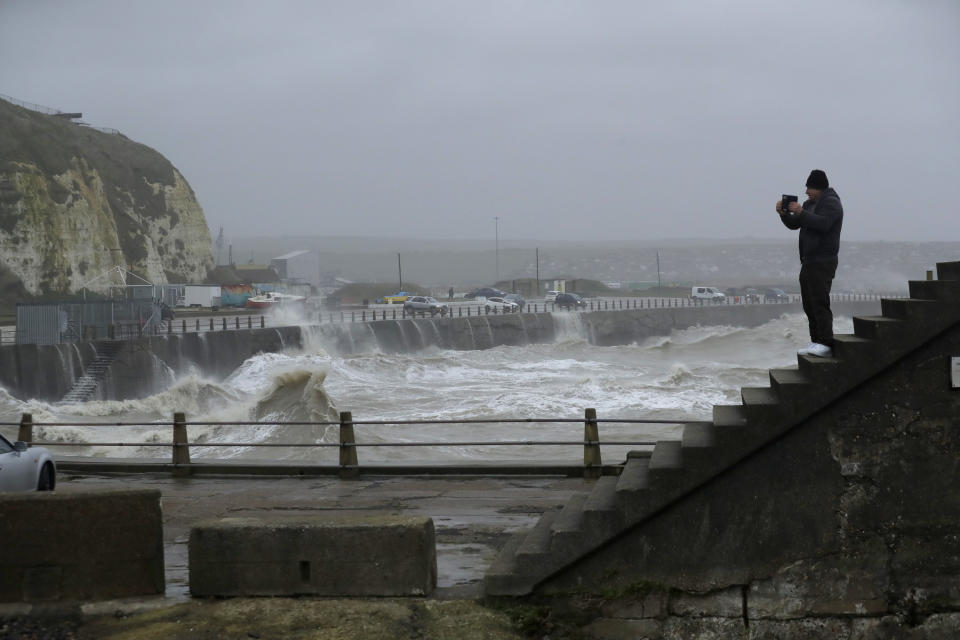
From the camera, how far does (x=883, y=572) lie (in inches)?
314

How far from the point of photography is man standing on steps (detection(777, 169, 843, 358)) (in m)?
8.43

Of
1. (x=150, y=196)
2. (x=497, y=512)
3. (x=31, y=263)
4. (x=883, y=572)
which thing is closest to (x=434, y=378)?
A: (x=31, y=263)

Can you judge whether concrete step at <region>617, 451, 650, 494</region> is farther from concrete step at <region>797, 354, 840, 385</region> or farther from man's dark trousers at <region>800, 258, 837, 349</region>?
man's dark trousers at <region>800, 258, 837, 349</region>

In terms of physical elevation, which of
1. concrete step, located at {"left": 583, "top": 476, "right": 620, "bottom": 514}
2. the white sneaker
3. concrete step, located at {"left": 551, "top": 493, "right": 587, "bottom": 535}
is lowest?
concrete step, located at {"left": 551, "top": 493, "right": 587, "bottom": 535}

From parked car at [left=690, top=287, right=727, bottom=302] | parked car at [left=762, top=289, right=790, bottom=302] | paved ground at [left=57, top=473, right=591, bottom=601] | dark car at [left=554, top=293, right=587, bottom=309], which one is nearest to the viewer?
paved ground at [left=57, top=473, right=591, bottom=601]

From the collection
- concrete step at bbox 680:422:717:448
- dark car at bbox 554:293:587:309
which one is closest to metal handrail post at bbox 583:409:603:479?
concrete step at bbox 680:422:717:448

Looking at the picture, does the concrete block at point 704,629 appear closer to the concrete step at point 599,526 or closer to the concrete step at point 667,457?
the concrete step at point 599,526

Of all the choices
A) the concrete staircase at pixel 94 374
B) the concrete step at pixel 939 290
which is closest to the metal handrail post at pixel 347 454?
the concrete step at pixel 939 290

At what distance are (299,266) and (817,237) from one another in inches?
4961

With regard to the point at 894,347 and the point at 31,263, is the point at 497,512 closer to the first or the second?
the point at 894,347

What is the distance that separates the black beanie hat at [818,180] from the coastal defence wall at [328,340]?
127 feet

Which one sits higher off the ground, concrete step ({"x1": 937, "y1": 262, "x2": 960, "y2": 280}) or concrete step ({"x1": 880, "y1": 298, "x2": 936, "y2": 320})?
concrete step ({"x1": 937, "y1": 262, "x2": 960, "y2": 280})

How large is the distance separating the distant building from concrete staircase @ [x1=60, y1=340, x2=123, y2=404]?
80.2 meters

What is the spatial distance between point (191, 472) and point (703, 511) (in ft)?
27.4
